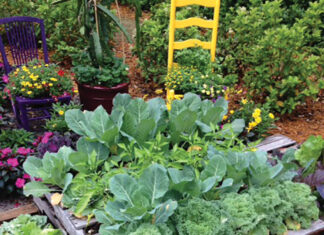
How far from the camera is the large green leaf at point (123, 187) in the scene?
1.93 metres

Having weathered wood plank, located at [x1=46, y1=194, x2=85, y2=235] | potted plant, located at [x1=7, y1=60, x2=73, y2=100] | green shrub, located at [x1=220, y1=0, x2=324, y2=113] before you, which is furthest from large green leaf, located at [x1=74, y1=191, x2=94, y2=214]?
green shrub, located at [x1=220, y1=0, x2=324, y2=113]

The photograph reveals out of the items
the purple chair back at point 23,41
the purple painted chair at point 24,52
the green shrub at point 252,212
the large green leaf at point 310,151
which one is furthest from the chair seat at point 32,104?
the large green leaf at point 310,151

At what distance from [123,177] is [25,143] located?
179 cm

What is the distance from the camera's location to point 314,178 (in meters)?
2.43

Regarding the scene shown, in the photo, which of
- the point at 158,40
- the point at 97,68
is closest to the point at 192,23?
the point at 158,40

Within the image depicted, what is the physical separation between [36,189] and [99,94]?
6.17 ft

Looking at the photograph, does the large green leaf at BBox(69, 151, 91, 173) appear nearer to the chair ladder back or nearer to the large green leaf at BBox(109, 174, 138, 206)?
the large green leaf at BBox(109, 174, 138, 206)

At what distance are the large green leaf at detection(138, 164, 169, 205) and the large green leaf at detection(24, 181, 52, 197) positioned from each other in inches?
27.5

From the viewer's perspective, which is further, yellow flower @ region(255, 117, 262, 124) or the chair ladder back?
the chair ladder back

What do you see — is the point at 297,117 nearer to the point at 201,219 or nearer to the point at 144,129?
the point at 144,129

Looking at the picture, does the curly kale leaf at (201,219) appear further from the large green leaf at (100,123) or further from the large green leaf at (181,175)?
the large green leaf at (100,123)

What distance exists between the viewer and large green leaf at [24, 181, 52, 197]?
2.29 meters

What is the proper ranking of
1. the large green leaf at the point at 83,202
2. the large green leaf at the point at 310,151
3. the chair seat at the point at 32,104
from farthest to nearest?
the chair seat at the point at 32,104
the large green leaf at the point at 310,151
the large green leaf at the point at 83,202

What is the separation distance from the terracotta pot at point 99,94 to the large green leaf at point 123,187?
218cm
